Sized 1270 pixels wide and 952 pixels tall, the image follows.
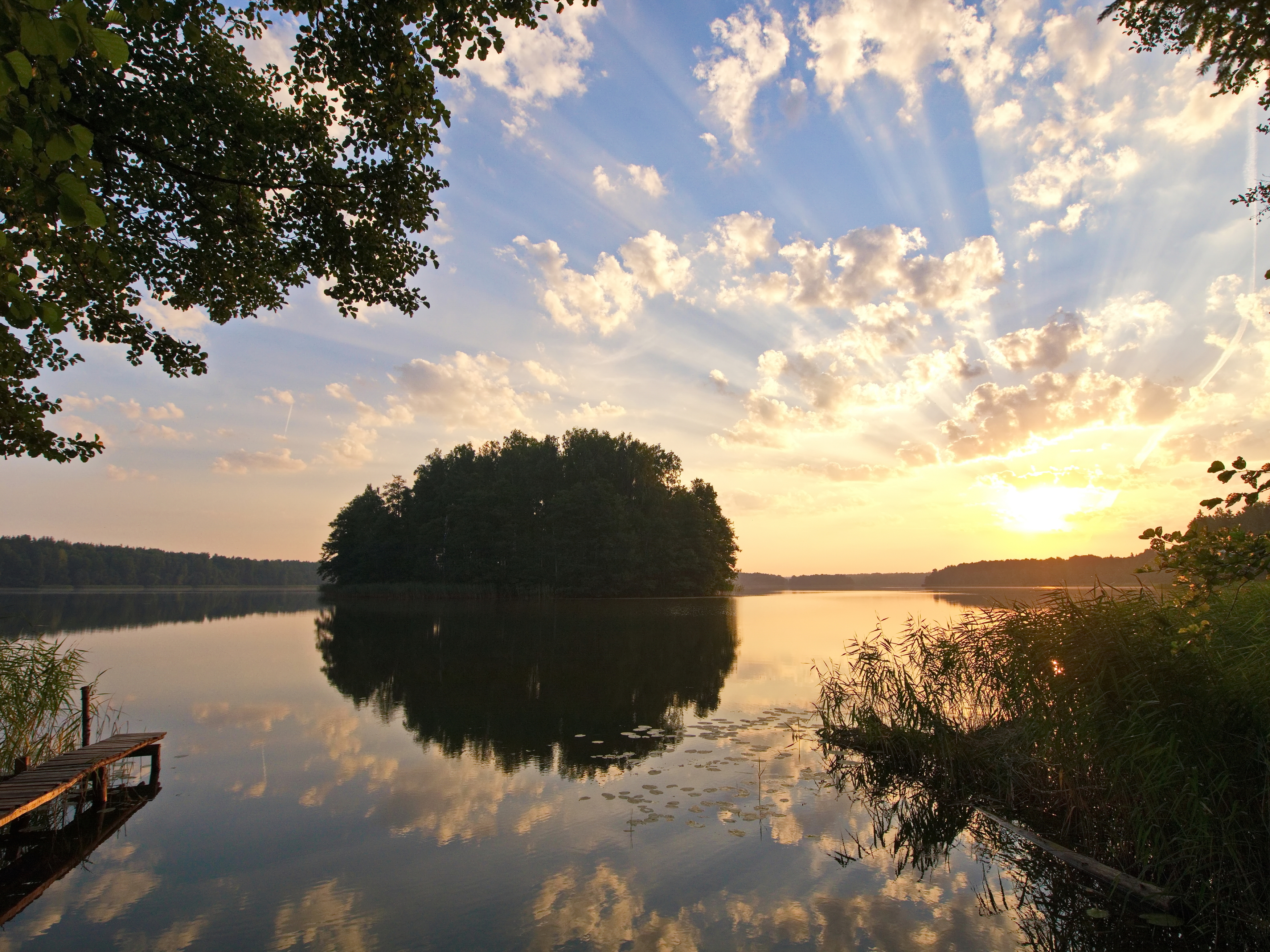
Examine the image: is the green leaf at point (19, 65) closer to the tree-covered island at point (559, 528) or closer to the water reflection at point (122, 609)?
the water reflection at point (122, 609)

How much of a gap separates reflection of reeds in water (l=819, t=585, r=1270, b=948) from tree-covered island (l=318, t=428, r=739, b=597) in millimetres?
60701

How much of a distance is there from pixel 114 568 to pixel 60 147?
181m

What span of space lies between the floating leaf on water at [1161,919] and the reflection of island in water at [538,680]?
7.12 metres

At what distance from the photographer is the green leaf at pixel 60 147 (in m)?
→ 2.49

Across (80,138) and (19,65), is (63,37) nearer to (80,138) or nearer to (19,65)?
(19,65)

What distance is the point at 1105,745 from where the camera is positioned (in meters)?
6.51

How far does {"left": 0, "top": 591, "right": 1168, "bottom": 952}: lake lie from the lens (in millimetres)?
5754

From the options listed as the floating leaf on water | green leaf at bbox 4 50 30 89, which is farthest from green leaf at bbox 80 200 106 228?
the floating leaf on water

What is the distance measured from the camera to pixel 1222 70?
826cm

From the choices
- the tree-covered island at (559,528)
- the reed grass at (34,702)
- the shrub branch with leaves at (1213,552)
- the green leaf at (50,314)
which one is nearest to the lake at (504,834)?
the reed grass at (34,702)

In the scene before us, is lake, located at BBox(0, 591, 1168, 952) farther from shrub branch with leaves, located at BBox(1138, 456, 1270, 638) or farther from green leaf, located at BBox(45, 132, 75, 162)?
green leaf, located at BBox(45, 132, 75, 162)

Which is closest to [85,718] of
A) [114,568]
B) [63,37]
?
[63,37]

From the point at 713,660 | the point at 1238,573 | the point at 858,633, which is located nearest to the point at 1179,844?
the point at 1238,573

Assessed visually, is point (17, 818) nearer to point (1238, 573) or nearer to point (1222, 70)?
point (1238, 573)
